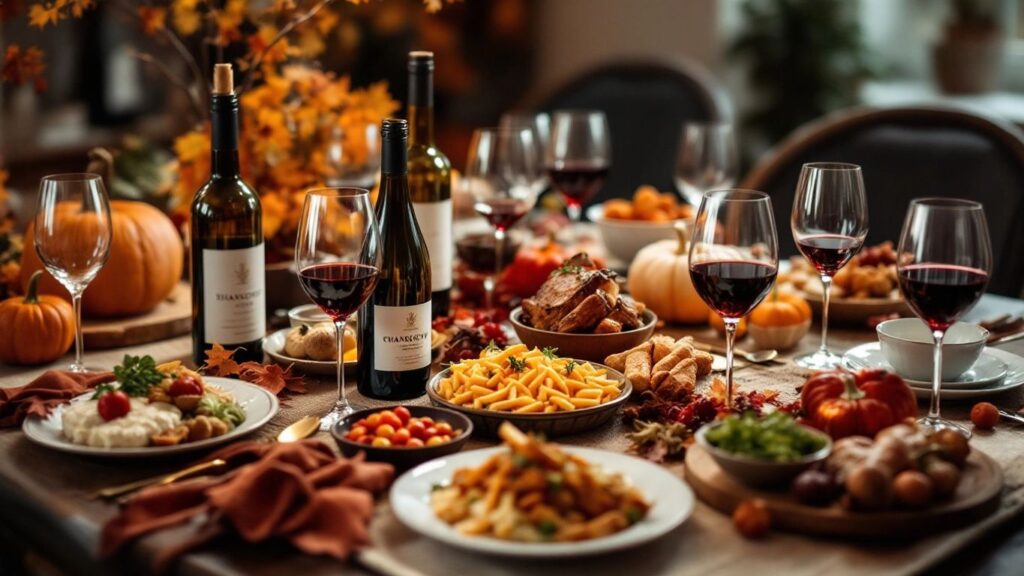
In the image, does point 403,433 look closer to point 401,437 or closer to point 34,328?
point 401,437

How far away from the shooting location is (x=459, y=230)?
2.56 metres

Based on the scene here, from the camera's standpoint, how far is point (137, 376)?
4.29 ft

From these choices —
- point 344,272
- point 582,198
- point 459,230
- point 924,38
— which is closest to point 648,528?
point 344,272

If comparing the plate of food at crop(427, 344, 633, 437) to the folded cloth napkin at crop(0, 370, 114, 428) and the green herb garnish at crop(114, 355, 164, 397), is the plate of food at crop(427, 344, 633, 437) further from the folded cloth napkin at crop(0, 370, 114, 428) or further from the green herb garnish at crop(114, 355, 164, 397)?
the folded cloth napkin at crop(0, 370, 114, 428)

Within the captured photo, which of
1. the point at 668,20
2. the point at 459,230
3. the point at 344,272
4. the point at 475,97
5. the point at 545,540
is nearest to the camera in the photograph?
the point at 545,540

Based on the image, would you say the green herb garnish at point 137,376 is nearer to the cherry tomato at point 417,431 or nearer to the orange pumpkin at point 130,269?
the cherry tomato at point 417,431

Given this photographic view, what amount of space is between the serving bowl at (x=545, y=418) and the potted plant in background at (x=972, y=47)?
137 inches

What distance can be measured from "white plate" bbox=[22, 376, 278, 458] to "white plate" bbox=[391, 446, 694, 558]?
0.79ft

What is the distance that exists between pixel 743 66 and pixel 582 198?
2.50 m

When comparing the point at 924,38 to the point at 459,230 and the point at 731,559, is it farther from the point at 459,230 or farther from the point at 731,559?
the point at 731,559

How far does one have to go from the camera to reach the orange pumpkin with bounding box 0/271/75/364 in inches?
64.7

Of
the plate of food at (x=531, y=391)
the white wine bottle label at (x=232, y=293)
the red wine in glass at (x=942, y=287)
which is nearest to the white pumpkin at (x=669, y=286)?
the plate of food at (x=531, y=391)

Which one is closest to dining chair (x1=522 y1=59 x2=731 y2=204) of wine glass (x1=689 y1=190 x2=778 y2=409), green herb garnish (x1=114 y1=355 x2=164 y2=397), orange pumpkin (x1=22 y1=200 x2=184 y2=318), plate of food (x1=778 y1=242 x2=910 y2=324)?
plate of food (x1=778 y1=242 x2=910 y2=324)

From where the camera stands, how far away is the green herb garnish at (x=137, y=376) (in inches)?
51.2
